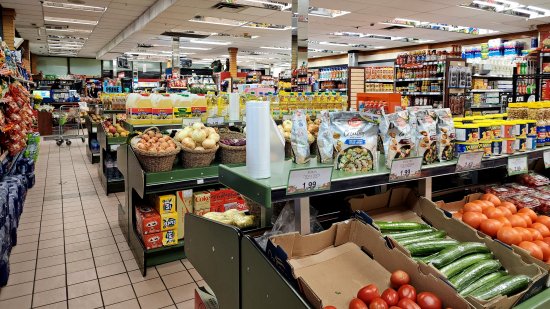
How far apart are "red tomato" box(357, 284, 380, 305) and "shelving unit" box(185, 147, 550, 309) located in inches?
9.5

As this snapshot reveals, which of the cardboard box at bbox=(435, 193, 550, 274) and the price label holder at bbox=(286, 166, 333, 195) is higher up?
the price label holder at bbox=(286, 166, 333, 195)

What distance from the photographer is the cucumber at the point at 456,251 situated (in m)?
1.45

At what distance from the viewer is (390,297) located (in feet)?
4.12

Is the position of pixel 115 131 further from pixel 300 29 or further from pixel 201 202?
pixel 300 29

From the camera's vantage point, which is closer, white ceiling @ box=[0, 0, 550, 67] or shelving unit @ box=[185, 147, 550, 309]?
shelving unit @ box=[185, 147, 550, 309]

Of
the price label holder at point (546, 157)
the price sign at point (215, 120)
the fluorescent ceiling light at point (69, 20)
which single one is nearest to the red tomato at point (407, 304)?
the price label holder at point (546, 157)

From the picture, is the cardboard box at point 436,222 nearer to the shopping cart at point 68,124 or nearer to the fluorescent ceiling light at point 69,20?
the shopping cart at point 68,124

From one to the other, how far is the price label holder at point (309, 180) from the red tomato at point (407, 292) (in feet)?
1.37

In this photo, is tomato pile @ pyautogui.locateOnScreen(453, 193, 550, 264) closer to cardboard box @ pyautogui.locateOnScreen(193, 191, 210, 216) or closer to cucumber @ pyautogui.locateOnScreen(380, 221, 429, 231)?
cucumber @ pyautogui.locateOnScreen(380, 221, 429, 231)

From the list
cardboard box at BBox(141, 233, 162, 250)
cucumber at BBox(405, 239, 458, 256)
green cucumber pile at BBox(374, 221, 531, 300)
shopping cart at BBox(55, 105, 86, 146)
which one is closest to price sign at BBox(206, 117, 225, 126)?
cardboard box at BBox(141, 233, 162, 250)

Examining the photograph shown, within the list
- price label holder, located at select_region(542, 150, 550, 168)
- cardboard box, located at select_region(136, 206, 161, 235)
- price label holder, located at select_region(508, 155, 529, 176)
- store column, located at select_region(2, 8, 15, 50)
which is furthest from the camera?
store column, located at select_region(2, 8, 15, 50)

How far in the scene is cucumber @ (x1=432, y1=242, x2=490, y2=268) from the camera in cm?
145

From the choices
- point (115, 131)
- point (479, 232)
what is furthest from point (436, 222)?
point (115, 131)

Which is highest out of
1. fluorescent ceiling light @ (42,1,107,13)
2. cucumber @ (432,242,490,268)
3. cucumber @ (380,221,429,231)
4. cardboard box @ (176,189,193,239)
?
fluorescent ceiling light @ (42,1,107,13)
